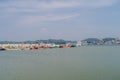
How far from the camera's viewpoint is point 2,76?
18.6m

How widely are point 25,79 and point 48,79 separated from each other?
130 cm

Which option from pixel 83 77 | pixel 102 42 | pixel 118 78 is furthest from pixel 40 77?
pixel 102 42

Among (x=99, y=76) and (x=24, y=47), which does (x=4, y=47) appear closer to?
(x=24, y=47)

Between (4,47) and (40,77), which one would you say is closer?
(40,77)

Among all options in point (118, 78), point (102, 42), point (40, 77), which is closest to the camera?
point (118, 78)

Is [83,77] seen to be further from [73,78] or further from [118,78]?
[118,78]

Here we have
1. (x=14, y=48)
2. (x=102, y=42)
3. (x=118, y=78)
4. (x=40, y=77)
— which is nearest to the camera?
(x=118, y=78)

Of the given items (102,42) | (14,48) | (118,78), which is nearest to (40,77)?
(118,78)

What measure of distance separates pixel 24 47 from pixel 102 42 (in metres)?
64.9

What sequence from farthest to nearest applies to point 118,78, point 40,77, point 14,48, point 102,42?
point 102,42 < point 14,48 < point 40,77 < point 118,78

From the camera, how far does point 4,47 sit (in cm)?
7312

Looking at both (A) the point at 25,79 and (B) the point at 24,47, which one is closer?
(A) the point at 25,79

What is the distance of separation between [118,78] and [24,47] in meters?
59.1

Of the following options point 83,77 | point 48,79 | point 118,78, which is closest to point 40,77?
point 48,79
